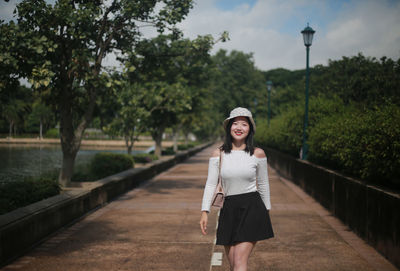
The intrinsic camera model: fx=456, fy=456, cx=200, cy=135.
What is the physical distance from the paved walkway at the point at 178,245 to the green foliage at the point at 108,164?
4.73 m

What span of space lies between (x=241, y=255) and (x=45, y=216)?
16.1ft

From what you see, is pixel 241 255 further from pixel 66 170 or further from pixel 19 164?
pixel 19 164

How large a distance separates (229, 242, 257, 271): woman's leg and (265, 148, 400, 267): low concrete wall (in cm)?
306

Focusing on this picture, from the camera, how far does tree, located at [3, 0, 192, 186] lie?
418 inches

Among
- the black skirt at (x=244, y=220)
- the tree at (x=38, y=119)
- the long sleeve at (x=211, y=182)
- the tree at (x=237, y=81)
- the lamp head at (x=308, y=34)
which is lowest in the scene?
the black skirt at (x=244, y=220)

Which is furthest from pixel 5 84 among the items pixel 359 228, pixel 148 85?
pixel 148 85

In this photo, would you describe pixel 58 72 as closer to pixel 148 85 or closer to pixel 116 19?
pixel 116 19

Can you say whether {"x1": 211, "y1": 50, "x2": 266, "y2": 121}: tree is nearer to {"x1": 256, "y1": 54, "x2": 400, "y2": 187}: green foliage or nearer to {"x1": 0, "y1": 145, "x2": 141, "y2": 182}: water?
{"x1": 256, "y1": 54, "x2": 400, "y2": 187}: green foliage

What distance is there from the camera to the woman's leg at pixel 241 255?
398 centimetres

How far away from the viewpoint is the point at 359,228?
8164 mm

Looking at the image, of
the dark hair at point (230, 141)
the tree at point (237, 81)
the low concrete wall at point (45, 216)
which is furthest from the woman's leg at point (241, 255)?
the tree at point (237, 81)

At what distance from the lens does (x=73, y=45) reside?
12.2 metres

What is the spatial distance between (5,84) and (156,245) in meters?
5.87

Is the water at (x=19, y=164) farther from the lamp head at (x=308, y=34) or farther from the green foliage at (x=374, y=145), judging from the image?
the lamp head at (x=308, y=34)
